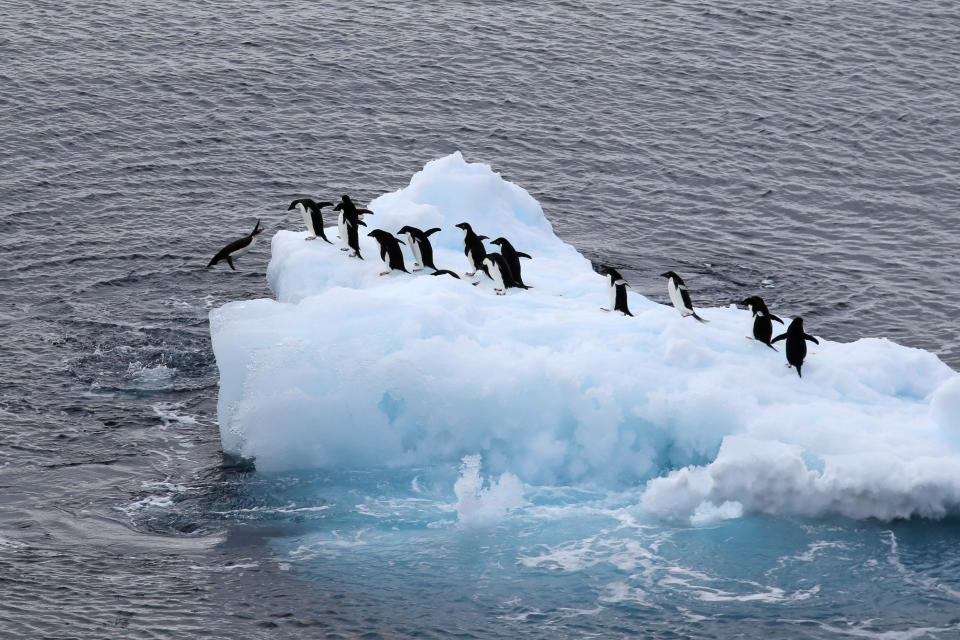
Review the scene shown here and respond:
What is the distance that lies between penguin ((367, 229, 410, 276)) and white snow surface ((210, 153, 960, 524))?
1677mm

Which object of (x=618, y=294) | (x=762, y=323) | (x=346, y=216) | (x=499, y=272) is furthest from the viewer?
(x=346, y=216)

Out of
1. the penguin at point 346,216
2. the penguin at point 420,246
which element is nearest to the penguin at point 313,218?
the penguin at point 346,216

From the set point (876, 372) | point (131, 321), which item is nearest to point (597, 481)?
point (876, 372)

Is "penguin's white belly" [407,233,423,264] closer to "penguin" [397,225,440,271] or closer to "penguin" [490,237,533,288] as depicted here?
"penguin" [397,225,440,271]

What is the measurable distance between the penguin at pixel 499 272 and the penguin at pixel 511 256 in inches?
10.2

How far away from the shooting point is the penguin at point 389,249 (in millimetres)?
24203

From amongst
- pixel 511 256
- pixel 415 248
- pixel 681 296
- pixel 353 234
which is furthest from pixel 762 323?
A: pixel 353 234

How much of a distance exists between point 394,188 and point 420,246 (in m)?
10.3

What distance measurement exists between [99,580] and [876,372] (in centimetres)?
1317

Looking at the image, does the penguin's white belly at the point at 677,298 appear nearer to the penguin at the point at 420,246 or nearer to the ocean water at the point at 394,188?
the penguin at the point at 420,246

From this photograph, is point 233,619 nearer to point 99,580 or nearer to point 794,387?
point 99,580

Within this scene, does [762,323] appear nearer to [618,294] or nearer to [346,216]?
[618,294]

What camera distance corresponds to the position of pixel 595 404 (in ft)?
66.9

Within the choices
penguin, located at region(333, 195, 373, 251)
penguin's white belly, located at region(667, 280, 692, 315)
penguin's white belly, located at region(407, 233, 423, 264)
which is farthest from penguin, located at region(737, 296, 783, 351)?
penguin, located at region(333, 195, 373, 251)
